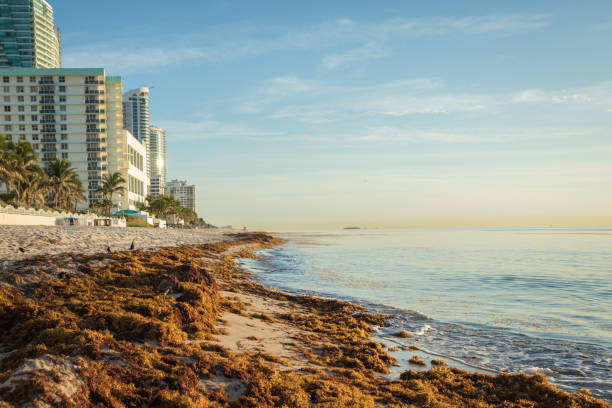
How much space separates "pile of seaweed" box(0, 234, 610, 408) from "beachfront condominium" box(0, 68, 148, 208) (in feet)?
414

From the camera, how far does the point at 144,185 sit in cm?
15188

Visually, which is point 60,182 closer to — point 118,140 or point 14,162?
point 14,162

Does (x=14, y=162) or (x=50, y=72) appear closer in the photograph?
(x=14, y=162)

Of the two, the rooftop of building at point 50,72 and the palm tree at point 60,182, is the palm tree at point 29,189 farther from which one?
the rooftop of building at point 50,72

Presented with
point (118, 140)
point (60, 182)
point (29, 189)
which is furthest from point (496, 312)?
point (118, 140)

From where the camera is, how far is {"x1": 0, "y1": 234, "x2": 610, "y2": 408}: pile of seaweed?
4926 millimetres

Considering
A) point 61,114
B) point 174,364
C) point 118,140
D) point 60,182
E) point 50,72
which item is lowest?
point 174,364

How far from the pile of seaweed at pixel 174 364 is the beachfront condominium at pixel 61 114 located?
414ft

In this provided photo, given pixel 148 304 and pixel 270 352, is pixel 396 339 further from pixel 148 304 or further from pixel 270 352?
pixel 148 304

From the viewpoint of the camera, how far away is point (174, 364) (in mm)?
6008

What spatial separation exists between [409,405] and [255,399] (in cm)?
232

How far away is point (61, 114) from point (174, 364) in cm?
14005

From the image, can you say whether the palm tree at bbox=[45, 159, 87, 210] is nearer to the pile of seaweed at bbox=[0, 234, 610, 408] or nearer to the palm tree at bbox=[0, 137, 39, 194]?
the palm tree at bbox=[0, 137, 39, 194]

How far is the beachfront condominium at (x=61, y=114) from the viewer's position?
123 meters
